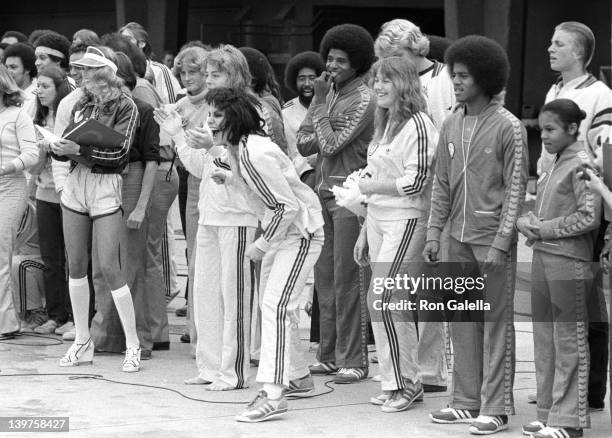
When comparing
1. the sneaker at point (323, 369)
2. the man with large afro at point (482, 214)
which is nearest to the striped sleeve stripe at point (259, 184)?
the man with large afro at point (482, 214)

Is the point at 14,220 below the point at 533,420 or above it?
above

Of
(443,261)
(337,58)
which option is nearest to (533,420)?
(443,261)

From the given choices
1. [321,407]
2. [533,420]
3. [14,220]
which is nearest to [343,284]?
[321,407]

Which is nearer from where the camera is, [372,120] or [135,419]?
[135,419]

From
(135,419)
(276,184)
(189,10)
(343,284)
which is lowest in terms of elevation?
(135,419)

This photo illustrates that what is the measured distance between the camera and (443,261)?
6.34 m

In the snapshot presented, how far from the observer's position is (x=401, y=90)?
6637 mm

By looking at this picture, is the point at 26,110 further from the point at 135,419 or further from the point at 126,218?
the point at 135,419

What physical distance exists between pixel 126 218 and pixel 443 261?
104 inches

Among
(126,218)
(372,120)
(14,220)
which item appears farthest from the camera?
(14,220)

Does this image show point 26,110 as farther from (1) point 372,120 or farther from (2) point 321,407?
(2) point 321,407

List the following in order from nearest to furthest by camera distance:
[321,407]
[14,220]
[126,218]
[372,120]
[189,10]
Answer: [321,407]
[372,120]
[126,218]
[14,220]
[189,10]

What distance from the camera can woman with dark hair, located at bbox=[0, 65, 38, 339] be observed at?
865 cm

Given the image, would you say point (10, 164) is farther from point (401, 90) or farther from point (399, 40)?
point (401, 90)
